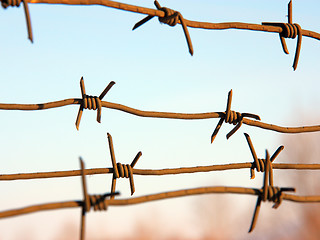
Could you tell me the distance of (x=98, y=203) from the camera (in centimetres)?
99

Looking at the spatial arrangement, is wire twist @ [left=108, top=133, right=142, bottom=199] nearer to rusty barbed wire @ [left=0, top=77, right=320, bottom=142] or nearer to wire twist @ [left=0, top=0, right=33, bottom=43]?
rusty barbed wire @ [left=0, top=77, right=320, bottom=142]

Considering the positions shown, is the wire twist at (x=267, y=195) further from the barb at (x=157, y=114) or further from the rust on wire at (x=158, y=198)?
the barb at (x=157, y=114)

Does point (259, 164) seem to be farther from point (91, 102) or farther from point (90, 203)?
point (90, 203)

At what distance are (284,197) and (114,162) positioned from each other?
439 millimetres

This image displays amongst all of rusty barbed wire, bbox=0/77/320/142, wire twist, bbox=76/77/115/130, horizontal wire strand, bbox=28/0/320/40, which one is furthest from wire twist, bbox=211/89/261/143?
wire twist, bbox=76/77/115/130

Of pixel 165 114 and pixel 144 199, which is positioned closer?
pixel 144 199

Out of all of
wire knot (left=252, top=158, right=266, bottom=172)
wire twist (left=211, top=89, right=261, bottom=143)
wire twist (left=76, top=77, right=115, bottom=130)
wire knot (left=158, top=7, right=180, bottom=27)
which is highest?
wire knot (left=158, top=7, right=180, bottom=27)

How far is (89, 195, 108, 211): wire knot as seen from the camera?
3.25ft

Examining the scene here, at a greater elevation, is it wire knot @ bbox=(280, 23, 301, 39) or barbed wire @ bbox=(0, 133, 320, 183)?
wire knot @ bbox=(280, 23, 301, 39)

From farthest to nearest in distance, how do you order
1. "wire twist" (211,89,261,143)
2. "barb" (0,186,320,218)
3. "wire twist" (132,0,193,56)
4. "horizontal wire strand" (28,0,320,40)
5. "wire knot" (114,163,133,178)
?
"wire twist" (211,89,261,143), "wire knot" (114,163,133,178), "wire twist" (132,0,193,56), "horizontal wire strand" (28,0,320,40), "barb" (0,186,320,218)

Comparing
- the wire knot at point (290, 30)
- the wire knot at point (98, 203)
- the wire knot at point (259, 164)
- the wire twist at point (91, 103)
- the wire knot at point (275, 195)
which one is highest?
the wire knot at point (290, 30)

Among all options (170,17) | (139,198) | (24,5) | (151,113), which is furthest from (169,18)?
(139,198)

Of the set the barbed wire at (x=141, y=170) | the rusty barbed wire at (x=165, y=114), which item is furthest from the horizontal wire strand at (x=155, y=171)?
A: the rusty barbed wire at (x=165, y=114)

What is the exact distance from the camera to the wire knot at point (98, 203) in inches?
38.9
